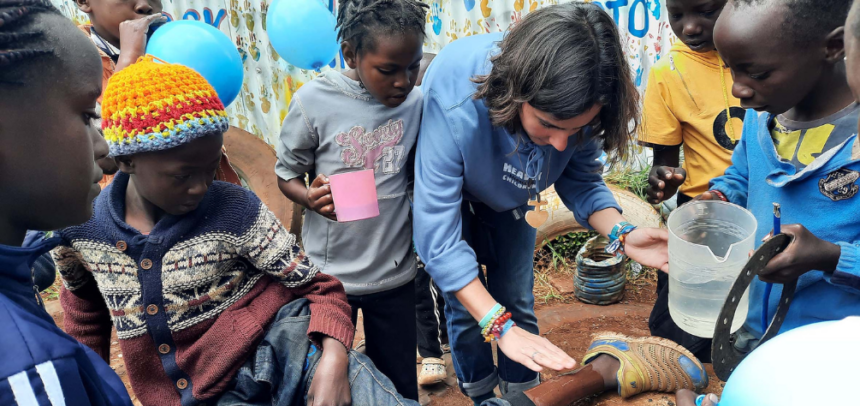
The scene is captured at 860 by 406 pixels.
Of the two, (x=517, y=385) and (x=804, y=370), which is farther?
(x=517, y=385)

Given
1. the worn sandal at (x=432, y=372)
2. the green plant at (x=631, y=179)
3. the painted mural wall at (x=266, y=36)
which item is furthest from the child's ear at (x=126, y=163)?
the green plant at (x=631, y=179)

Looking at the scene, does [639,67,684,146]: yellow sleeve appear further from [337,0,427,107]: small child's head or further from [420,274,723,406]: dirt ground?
[420,274,723,406]: dirt ground

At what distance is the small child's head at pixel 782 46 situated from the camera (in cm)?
157

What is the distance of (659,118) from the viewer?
9.05ft

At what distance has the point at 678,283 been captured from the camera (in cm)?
179

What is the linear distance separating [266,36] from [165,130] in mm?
4296

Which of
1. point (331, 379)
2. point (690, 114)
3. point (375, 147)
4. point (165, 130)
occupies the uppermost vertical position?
point (165, 130)

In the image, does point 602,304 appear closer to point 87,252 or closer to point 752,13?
point 752,13

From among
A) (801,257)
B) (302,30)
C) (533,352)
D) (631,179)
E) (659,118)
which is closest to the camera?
(801,257)

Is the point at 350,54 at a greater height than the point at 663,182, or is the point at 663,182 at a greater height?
the point at 350,54

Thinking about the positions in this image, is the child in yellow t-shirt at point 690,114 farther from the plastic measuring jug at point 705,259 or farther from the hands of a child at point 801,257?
the hands of a child at point 801,257

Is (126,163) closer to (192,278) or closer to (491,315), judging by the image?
(192,278)

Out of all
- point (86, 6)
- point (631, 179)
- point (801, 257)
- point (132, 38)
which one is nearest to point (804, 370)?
point (801, 257)

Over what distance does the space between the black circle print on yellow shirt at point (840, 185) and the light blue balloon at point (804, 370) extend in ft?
3.07
